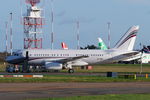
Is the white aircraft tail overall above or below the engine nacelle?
above

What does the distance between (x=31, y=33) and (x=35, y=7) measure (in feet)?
23.7

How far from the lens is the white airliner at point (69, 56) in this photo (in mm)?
71062

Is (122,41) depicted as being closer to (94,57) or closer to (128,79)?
(94,57)

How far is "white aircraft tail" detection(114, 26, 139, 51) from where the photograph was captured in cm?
7600

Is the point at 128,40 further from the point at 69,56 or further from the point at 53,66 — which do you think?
the point at 53,66

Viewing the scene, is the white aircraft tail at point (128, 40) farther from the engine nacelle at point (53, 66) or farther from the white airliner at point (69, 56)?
the engine nacelle at point (53, 66)

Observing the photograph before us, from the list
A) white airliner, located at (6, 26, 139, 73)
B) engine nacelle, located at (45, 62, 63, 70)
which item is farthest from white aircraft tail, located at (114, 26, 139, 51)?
engine nacelle, located at (45, 62, 63, 70)

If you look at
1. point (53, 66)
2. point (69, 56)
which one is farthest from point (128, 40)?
point (53, 66)

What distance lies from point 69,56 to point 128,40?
1103 centimetres

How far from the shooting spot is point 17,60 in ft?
235

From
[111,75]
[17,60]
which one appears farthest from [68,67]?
[111,75]

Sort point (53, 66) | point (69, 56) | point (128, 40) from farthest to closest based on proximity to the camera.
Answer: point (128, 40)
point (69, 56)
point (53, 66)

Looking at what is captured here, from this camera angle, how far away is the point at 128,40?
3012 inches

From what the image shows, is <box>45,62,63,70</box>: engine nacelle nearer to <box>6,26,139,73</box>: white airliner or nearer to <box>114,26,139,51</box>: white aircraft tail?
<box>6,26,139,73</box>: white airliner
